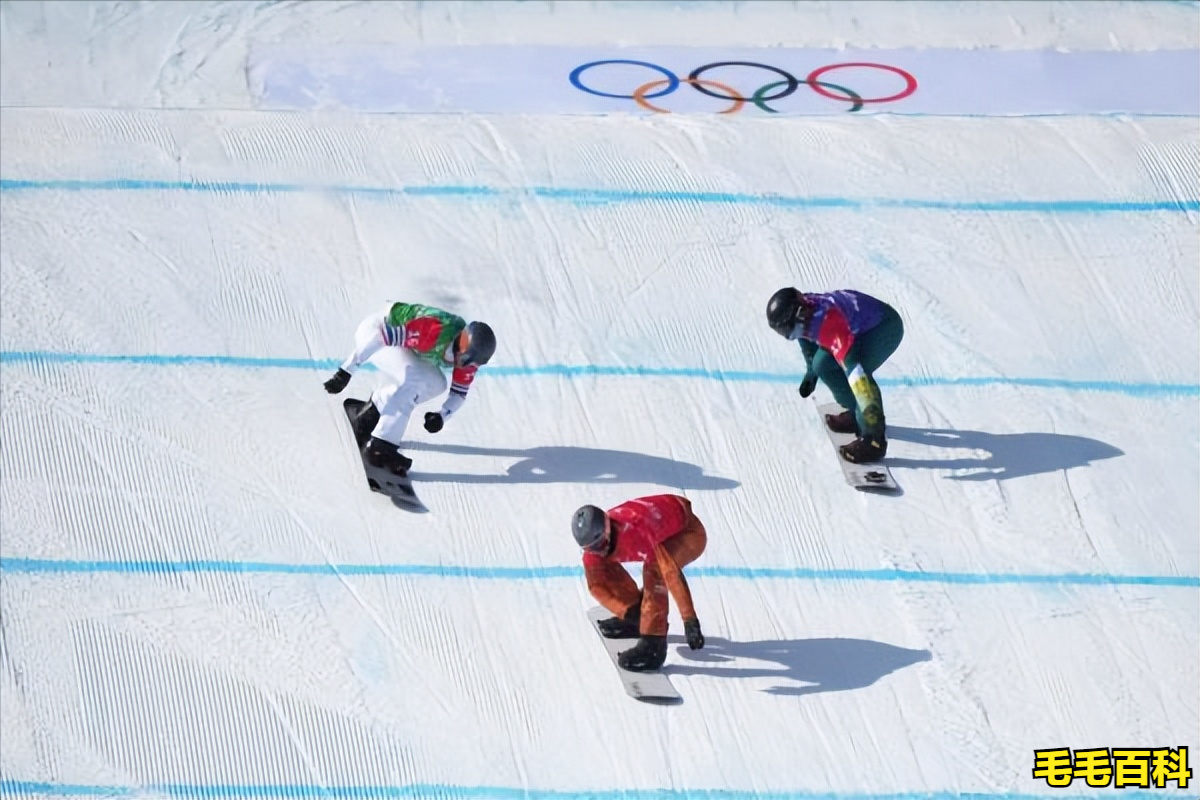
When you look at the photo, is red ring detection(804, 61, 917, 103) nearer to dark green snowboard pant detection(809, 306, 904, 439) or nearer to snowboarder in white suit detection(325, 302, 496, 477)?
dark green snowboard pant detection(809, 306, 904, 439)

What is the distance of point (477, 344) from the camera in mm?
8102

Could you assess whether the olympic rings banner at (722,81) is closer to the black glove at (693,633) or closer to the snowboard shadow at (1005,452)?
the snowboard shadow at (1005,452)

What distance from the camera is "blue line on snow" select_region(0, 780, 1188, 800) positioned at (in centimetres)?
712

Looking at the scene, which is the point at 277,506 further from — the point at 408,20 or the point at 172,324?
the point at 408,20

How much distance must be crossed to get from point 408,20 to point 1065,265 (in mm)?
4522

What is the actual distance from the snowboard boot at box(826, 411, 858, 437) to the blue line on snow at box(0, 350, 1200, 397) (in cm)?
38

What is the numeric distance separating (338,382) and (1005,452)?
3054 mm

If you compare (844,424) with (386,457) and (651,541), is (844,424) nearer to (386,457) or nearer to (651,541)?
(651,541)

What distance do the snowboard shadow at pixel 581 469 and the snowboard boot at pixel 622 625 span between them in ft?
3.13

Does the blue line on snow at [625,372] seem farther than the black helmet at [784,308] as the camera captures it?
Yes

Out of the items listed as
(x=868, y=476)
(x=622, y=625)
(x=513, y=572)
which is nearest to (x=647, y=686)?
(x=622, y=625)

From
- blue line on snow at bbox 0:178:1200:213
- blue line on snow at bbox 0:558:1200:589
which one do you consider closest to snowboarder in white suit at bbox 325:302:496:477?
blue line on snow at bbox 0:558:1200:589

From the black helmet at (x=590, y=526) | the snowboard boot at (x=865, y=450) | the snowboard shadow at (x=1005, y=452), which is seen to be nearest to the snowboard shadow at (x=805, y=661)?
the black helmet at (x=590, y=526)

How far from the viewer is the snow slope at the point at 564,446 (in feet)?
24.5
